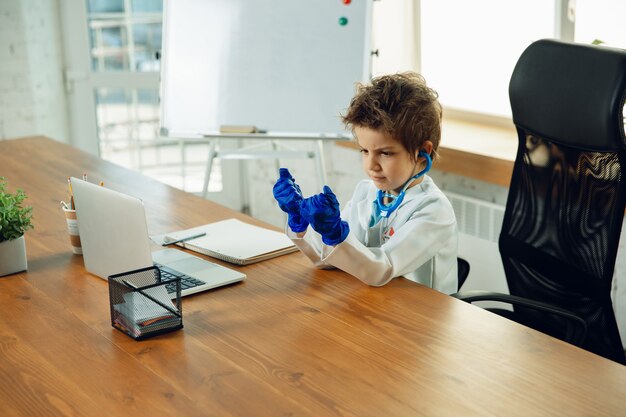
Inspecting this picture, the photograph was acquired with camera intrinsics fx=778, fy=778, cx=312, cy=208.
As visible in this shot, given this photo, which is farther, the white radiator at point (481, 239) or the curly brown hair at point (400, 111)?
the white radiator at point (481, 239)

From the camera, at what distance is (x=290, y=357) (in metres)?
1.34

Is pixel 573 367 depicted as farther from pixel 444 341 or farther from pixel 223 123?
pixel 223 123

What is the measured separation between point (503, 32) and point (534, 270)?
60.1 inches

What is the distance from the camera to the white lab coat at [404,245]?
1.63m

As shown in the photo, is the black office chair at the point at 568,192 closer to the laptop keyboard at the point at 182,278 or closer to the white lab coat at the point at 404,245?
the white lab coat at the point at 404,245

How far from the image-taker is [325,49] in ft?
10.3

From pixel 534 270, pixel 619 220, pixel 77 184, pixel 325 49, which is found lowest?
pixel 534 270

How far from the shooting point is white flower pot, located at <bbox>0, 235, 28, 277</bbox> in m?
1.73

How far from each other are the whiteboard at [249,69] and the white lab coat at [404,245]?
1301 millimetres

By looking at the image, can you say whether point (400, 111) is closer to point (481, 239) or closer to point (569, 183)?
point (569, 183)

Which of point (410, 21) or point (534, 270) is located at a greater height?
point (410, 21)

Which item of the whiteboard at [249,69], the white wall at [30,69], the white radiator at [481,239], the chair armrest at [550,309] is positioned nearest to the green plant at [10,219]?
the chair armrest at [550,309]

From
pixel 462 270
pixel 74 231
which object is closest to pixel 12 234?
pixel 74 231

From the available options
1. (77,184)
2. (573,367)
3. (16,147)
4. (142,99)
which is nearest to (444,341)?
(573,367)
